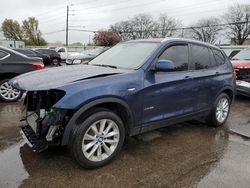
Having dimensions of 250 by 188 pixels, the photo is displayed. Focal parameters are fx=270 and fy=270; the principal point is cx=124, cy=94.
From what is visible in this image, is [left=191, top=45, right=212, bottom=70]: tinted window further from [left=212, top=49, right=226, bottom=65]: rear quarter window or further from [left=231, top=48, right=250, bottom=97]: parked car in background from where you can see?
[left=231, top=48, right=250, bottom=97]: parked car in background

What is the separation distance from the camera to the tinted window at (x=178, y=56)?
4.38 metres

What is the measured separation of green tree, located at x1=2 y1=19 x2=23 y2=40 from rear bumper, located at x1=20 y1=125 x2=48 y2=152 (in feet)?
244

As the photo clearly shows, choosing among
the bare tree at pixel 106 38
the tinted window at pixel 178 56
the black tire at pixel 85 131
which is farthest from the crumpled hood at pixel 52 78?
the bare tree at pixel 106 38

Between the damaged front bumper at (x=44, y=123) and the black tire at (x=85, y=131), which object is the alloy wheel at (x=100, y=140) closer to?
the black tire at (x=85, y=131)

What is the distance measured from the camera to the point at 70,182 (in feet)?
10.6

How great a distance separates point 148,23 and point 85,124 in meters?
66.6

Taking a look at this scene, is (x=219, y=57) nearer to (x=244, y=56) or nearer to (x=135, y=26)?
(x=244, y=56)

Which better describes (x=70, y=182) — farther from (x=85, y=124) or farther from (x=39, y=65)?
(x=39, y=65)

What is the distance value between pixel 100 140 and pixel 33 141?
0.87 m

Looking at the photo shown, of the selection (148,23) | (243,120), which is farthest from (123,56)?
(148,23)

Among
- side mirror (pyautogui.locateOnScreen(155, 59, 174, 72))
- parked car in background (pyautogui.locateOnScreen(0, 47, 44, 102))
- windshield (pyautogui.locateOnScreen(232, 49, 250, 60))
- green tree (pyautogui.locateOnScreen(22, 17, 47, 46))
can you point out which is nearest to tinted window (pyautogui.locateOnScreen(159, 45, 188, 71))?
side mirror (pyautogui.locateOnScreen(155, 59, 174, 72))

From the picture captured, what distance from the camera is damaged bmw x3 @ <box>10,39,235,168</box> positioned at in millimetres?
3283

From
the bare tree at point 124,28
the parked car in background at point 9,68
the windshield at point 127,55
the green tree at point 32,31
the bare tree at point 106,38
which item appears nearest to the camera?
the windshield at point 127,55

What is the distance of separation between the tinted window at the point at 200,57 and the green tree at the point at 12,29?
73978mm
